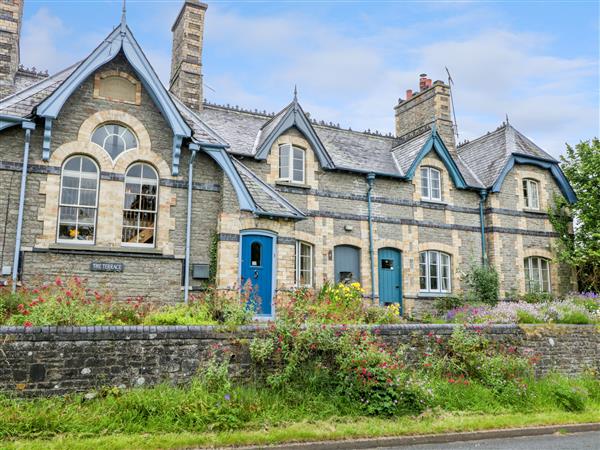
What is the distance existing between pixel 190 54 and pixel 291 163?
5211 mm

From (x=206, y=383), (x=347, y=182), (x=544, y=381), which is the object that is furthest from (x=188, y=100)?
(x=544, y=381)

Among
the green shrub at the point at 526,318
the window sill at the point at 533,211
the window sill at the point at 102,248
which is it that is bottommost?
the green shrub at the point at 526,318

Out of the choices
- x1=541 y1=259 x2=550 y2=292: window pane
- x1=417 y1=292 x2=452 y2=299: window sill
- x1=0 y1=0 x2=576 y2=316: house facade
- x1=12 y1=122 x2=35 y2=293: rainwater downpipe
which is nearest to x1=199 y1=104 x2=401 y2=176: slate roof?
x1=0 y1=0 x2=576 y2=316: house facade

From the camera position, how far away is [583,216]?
2052 centimetres

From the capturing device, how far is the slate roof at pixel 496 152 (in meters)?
20.9

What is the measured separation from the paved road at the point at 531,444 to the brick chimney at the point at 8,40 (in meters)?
14.1

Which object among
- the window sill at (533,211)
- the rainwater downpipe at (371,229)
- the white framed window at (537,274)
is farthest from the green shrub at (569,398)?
the window sill at (533,211)

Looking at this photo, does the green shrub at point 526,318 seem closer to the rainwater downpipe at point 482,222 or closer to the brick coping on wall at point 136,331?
the brick coping on wall at point 136,331

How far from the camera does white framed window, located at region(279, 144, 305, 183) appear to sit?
17.1 metres

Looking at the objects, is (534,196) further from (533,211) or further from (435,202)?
(435,202)

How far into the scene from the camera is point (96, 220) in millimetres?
12859

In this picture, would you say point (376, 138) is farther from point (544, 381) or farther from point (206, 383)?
point (206, 383)

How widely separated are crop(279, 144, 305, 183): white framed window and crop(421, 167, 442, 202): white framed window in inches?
203

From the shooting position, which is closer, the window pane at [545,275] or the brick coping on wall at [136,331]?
the brick coping on wall at [136,331]
